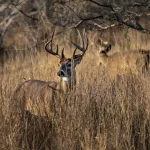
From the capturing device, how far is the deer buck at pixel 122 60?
8559 millimetres

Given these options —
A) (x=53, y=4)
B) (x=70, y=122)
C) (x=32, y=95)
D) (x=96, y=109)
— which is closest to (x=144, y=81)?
(x=96, y=109)

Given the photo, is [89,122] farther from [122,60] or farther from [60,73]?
[122,60]

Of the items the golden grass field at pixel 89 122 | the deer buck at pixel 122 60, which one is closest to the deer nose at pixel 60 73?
the golden grass field at pixel 89 122

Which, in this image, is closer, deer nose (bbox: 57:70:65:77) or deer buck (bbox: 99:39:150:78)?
deer nose (bbox: 57:70:65:77)

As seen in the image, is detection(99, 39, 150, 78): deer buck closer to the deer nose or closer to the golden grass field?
the deer nose

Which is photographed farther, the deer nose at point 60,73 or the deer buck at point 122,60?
the deer buck at point 122,60

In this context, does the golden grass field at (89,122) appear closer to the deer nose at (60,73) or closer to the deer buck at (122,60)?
the deer nose at (60,73)

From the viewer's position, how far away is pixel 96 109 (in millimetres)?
4617

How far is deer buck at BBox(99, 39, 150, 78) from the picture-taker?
856cm

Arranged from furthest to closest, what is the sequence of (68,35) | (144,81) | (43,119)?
(68,35), (144,81), (43,119)

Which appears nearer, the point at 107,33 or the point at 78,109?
the point at 78,109

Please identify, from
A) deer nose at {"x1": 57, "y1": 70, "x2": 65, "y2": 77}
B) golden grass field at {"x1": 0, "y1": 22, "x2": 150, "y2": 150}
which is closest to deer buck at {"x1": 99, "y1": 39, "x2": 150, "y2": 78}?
deer nose at {"x1": 57, "y1": 70, "x2": 65, "y2": 77}

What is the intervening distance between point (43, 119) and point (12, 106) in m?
0.35

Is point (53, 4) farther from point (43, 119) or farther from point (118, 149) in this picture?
point (118, 149)
